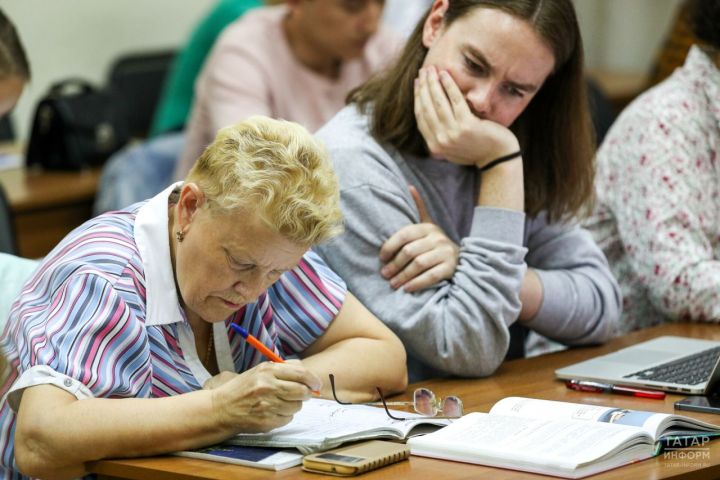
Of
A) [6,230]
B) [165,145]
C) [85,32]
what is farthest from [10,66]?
[85,32]

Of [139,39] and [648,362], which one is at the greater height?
[648,362]

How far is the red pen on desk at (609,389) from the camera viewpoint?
188 centimetres

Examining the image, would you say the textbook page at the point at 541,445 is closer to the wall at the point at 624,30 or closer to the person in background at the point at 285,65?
the person in background at the point at 285,65

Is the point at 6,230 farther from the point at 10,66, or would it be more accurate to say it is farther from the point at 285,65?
the point at 285,65

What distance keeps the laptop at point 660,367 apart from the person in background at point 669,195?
204mm

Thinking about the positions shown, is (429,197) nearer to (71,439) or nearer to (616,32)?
(71,439)

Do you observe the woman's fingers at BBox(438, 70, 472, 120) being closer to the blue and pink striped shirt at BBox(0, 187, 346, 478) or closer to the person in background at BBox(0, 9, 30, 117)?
the blue and pink striped shirt at BBox(0, 187, 346, 478)

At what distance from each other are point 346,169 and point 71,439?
2.62 ft

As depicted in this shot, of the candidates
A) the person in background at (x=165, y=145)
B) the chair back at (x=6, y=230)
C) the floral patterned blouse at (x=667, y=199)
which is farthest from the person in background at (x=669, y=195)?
the person in background at (x=165, y=145)

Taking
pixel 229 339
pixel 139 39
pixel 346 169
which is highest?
pixel 346 169

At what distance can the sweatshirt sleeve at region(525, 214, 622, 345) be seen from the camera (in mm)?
2191

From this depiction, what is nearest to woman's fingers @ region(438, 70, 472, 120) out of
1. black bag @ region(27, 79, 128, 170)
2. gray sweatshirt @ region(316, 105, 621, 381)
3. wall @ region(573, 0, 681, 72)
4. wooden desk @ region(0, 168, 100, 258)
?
gray sweatshirt @ region(316, 105, 621, 381)

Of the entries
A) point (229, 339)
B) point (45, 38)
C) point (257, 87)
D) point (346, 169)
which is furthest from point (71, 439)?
point (45, 38)

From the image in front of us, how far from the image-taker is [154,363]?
1715 millimetres
